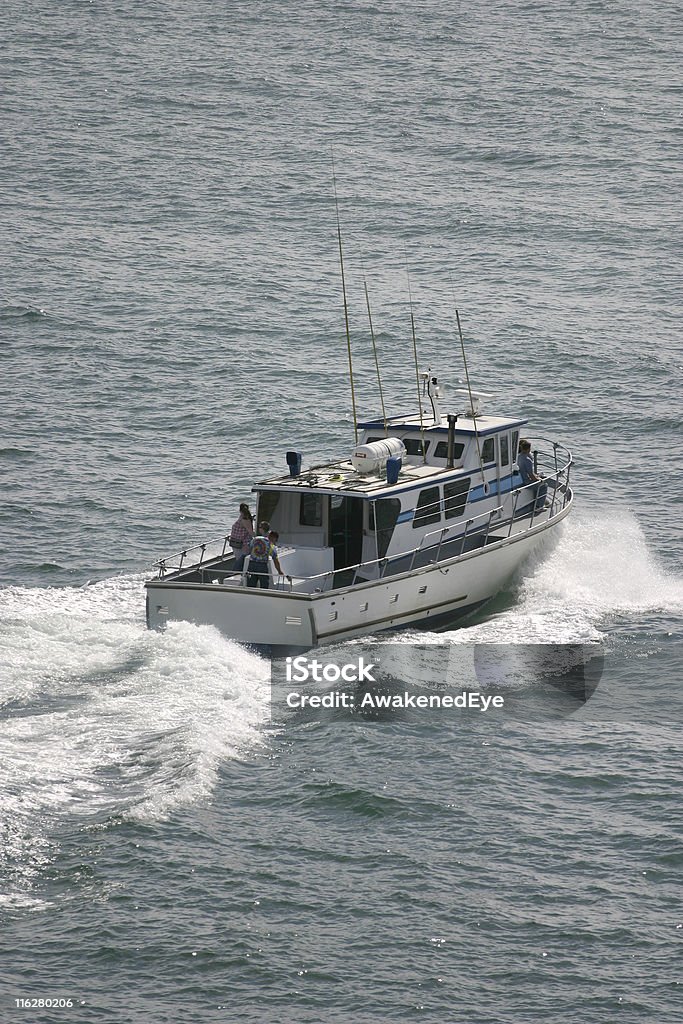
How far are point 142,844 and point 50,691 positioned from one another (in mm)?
4778

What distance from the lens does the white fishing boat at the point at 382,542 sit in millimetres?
24156

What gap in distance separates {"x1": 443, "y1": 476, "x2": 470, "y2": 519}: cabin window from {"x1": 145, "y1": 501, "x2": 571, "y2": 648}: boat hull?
141 centimetres

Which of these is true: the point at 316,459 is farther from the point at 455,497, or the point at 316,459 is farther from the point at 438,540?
the point at 438,540

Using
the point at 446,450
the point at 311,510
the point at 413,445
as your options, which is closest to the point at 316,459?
the point at 413,445

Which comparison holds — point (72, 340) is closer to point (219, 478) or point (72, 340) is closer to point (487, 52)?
point (219, 478)

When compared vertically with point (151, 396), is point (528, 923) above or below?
below

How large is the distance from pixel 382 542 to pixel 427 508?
1.43 meters

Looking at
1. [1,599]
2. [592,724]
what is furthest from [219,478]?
[592,724]

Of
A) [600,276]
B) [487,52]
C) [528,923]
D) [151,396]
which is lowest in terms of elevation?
[528,923]

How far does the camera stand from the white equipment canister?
26812 mm

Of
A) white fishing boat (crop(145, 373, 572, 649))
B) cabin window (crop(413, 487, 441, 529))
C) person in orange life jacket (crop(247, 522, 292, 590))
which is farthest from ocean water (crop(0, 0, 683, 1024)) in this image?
cabin window (crop(413, 487, 441, 529))

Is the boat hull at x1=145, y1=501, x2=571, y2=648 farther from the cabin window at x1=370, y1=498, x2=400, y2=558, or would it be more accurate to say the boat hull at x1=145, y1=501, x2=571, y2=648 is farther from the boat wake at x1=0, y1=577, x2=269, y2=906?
the cabin window at x1=370, y1=498, x2=400, y2=558

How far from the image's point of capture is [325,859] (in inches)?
703

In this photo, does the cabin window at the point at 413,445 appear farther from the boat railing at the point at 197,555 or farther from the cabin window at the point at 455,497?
the boat railing at the point at 197,555
